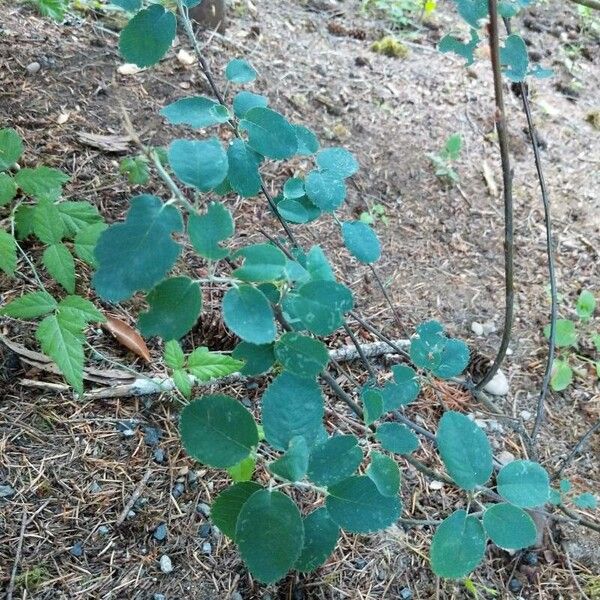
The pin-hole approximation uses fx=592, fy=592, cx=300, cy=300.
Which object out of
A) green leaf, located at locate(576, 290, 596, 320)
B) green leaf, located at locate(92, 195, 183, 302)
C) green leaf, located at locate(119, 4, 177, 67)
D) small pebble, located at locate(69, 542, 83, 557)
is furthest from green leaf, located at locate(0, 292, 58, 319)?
green leaf, located at locate(576, 290, 596, 320)

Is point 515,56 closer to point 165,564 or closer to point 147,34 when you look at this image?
point 147,34

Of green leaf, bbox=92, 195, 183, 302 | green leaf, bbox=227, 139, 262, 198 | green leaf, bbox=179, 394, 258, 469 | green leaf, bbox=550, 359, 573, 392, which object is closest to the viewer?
green leaf, bbox=92, 195, 183, 302

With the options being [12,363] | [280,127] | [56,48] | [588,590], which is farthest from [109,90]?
[588,590]

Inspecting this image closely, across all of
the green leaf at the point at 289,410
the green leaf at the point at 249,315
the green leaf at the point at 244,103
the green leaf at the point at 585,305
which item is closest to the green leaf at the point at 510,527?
the green leaf at the point at 289,410

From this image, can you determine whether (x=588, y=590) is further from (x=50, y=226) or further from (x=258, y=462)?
(x=50, y=226)

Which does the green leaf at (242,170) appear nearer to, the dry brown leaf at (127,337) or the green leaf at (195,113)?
the green leaf at (195,113)

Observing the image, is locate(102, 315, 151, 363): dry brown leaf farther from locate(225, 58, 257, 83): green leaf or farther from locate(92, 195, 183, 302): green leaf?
locate(92, 195, 183, 302): green leaf
